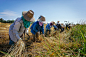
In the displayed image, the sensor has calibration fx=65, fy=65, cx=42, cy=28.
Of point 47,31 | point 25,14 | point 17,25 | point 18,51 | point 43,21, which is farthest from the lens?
point 47,31

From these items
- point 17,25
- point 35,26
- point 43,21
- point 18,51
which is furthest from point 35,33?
point 18,51

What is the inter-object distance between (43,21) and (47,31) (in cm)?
258

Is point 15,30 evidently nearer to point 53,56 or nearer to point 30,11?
point 30,11

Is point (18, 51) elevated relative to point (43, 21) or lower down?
lower down

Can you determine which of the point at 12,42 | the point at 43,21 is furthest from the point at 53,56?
the point at 43,21

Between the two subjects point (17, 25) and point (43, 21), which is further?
point (43, 21)

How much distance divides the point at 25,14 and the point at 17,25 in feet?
1.28

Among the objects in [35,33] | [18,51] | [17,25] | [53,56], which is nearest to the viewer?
[53,56]

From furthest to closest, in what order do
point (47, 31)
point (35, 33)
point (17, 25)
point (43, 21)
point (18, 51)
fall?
point (47, 31)
point (35, 33)
point (43, 21)
point (17, 25)
point (18, 51)

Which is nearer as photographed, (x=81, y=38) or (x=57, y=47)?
(x=57, y=47)

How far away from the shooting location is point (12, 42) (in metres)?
2.07

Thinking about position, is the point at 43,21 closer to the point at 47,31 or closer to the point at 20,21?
the point at 20,21

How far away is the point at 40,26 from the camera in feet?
11.0

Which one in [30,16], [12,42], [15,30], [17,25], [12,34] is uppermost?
[30,16]
